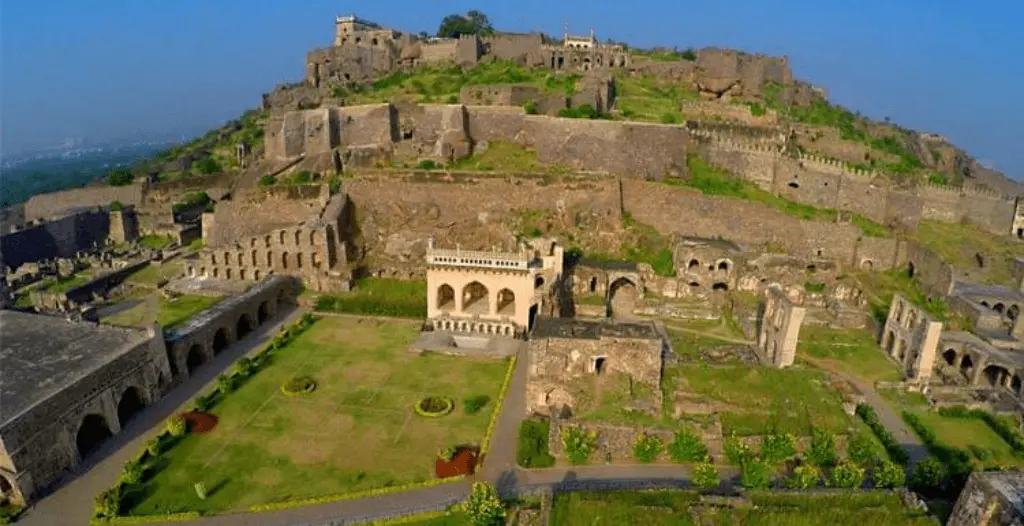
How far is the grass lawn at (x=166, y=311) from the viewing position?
31.6 m

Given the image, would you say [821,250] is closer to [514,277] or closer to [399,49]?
[514,277]

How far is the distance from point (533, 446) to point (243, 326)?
19.2 m

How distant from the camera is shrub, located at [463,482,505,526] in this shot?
18.4 meters

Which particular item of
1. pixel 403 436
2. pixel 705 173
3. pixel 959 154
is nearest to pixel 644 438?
pixel 403 436

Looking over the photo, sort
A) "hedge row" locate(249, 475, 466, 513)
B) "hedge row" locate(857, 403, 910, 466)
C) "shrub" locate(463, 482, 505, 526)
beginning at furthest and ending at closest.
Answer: "hedge row" locate(857, 403, 910, 466) → "hedge row" locate(249, 475, 466, 513) → "shrub" locate(463, 482, 505, 526)

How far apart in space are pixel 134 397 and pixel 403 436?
11.8 m

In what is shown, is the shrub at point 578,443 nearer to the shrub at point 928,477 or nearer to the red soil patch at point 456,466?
the red soil patch at point 456,466

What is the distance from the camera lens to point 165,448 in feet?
77.0

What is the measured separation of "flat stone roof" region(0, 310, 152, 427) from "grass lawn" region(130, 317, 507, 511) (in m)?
4.54

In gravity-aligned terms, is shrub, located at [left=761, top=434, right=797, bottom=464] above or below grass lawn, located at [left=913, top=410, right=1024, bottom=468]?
above

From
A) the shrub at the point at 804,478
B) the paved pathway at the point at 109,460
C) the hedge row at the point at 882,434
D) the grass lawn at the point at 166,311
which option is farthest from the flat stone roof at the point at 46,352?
the hedge row at the point at 882,434

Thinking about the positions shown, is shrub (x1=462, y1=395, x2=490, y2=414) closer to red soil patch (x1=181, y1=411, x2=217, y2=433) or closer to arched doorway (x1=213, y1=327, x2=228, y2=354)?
red soil patch (x1=181, y1=411, x2=217, y2=433)

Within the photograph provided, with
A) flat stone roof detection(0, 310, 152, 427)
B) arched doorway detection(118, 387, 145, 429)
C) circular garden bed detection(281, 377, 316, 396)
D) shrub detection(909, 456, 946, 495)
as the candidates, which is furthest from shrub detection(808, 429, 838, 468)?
arched doorway detection(118, 387, 145, 429)

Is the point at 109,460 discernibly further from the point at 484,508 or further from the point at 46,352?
the point at 484,508
